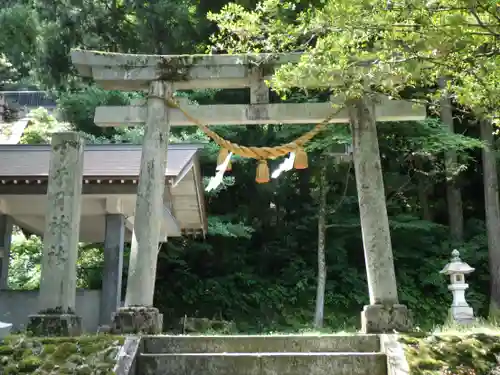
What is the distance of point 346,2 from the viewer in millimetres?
4254

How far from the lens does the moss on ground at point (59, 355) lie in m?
4.86

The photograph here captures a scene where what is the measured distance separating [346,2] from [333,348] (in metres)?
3.70

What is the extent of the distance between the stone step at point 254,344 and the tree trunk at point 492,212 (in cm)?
1060

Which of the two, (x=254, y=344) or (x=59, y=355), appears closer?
(x=59, y=355)

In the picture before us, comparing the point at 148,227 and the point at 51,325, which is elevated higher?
the point at 148,227

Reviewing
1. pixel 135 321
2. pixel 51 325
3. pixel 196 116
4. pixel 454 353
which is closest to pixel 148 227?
pixel 135 321

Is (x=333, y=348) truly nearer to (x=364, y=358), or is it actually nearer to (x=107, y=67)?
(x=364, y=358)

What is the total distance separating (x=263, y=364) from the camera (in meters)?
5.48

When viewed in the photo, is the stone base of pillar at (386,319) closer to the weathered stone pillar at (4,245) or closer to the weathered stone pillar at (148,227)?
the weathered stone pillar at (148,227)

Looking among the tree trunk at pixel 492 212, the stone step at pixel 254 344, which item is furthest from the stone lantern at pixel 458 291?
the stone step at pixel 254 344

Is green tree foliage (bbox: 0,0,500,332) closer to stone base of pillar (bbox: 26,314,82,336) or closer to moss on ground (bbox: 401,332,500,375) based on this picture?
moss on ground (bbox: 401,332,500,375)

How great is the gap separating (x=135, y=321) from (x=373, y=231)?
127 inches

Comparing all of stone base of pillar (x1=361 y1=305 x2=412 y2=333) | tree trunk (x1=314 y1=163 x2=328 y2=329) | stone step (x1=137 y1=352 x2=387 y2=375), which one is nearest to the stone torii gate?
stone base of pillar (x1=361 y1=305 x2=412 y2=333)

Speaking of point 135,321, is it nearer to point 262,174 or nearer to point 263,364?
point 263,364
